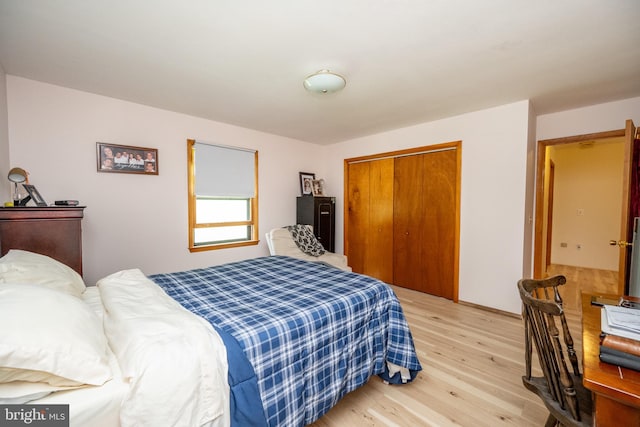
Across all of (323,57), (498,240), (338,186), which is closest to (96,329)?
(323,57)

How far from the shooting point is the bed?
0.97 meters

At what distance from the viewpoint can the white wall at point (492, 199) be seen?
3021mm

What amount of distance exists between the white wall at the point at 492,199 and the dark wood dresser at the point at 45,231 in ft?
13.3

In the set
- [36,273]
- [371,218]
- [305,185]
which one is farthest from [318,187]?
[36,273]

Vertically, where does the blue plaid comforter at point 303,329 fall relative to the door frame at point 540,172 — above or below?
below

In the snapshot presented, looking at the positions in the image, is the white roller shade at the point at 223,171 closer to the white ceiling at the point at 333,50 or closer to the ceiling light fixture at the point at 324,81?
the white ceiling at the point at 333,50

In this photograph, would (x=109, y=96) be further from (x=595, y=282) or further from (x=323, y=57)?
(x=595, y=282)

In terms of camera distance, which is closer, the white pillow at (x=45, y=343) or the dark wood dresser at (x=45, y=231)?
the white pillow at (x=45, y=343)

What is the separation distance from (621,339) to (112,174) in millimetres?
4038

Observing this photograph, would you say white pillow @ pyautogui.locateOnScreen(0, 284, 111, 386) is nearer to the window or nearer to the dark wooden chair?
the dark wooden chair

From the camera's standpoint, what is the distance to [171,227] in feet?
11.1

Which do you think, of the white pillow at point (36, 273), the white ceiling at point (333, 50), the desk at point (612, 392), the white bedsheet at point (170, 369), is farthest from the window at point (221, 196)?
the desk at point (612, 392)

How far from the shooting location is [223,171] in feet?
12.5

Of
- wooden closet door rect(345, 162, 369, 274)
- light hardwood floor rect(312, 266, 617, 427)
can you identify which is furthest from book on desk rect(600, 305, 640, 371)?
wooden closet door rect(345, 162, 369, 274)
